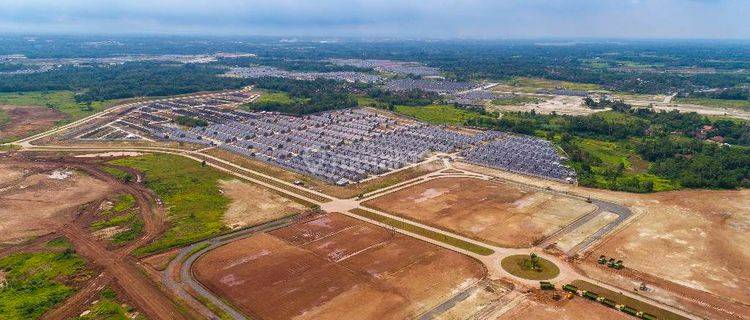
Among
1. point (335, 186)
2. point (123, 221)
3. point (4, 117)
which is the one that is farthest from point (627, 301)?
point (4, 117)

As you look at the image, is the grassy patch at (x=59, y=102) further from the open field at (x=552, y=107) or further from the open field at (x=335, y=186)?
the open field at (x=552, y=107)

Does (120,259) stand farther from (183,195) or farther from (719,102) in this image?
(719,102)

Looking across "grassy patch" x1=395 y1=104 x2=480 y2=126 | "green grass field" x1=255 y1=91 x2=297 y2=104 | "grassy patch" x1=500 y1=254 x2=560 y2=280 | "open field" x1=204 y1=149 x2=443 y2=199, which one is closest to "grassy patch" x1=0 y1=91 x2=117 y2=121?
"green grass field" x1=255 y1=91 x2=297 y2=104

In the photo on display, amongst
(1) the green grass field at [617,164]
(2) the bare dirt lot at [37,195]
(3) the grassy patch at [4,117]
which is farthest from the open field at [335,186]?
(3) the grassy patch at [4,117]

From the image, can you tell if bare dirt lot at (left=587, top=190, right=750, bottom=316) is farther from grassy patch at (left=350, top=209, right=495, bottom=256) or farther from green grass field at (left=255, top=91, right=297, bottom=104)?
green grass field at (left=255, top=91, right=297, bottom=104)

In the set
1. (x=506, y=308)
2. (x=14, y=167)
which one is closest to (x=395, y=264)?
(x=506, y=308)

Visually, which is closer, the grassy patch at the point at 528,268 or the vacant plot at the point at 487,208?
the grassy patch at the point at 528,268
